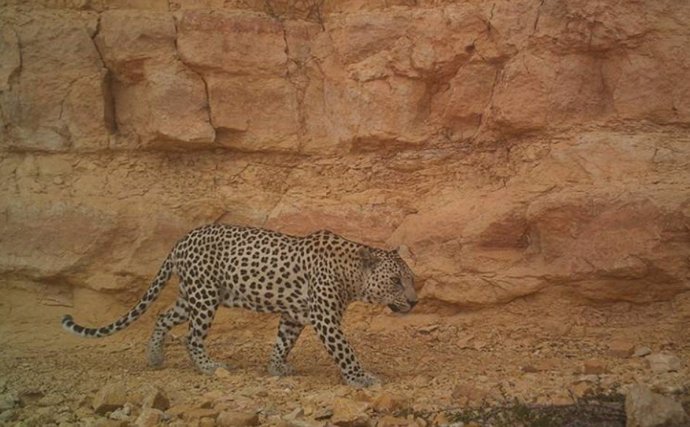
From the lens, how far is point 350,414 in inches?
287

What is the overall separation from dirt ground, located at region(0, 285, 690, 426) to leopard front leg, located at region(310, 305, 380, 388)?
192 mm

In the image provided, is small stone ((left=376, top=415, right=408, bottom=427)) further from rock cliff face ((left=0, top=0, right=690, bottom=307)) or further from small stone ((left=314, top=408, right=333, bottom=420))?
rock cliff face ((left=0, top=0, right=690, bottom=307))

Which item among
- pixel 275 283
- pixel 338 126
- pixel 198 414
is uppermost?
pixel 338 126

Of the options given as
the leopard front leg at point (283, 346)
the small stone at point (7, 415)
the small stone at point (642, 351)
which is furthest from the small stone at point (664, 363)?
the small stone at point (7, 415)

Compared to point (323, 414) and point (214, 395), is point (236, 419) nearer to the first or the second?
point (323, 414)

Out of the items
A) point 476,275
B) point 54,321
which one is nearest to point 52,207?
point 54,321

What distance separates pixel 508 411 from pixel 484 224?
11.2ft

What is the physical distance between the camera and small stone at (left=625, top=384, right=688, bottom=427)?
21.4 feet

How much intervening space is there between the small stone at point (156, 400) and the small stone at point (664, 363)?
4498mm

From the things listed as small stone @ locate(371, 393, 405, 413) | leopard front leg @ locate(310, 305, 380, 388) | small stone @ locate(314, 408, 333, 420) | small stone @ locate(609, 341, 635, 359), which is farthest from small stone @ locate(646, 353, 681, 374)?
small stone @ locate(314, 408, 333, 420)

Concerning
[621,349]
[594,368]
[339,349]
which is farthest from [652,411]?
[339,349]

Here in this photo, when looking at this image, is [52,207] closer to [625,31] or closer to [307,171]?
[307,171]

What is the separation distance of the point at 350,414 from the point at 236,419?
937 millimetres

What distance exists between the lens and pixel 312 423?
7312 mm
